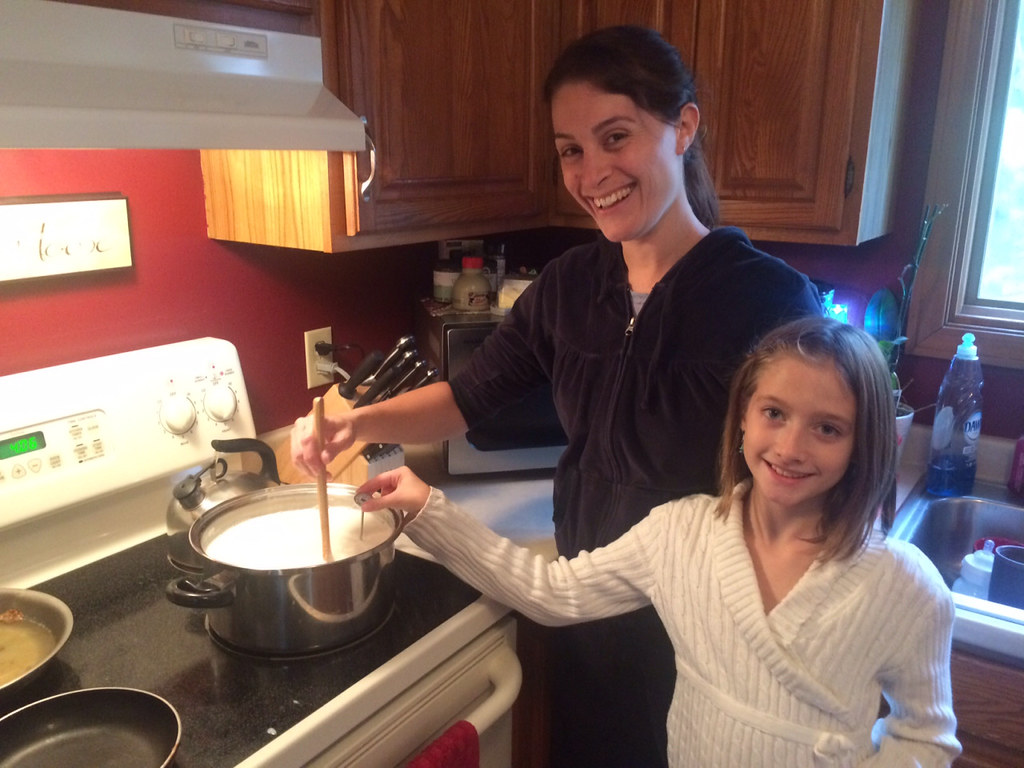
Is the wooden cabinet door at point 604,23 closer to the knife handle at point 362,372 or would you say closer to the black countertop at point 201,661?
the knife handle at point 362,372

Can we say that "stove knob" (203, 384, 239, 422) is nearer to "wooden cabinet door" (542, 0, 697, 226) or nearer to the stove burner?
the stove burner

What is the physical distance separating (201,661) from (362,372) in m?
0.51

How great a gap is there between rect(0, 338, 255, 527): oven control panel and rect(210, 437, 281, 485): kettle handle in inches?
2.6

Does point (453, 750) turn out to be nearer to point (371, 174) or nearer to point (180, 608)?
point (180, 608)

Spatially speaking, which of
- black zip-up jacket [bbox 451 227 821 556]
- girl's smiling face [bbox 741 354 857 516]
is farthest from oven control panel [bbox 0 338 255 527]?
girl's smiling face [bbox 741 354 857 516]

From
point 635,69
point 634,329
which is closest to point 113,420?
point 634,329

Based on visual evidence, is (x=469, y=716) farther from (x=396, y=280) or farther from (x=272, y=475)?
(x=396, y=280)

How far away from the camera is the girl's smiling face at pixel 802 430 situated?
867 mm

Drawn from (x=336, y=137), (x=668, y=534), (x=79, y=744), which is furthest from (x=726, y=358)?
(x=79, y=744)

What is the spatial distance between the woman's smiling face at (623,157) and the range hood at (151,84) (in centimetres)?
30

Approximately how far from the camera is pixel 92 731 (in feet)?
2.72

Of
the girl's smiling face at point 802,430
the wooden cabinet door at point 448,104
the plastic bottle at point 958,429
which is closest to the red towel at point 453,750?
the girl's smiling face at point 802,430

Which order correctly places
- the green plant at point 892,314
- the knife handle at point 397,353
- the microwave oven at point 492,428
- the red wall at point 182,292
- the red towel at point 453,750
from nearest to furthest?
the red towel at point 453,750 < the red wall at point 182,292 < the knife handle at point 397,353 < the microwave oven at point 492,428 < the green plant at point 892,314

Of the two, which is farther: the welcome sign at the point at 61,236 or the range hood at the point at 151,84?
the welcome sign at the point at 61,236
